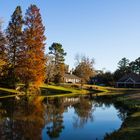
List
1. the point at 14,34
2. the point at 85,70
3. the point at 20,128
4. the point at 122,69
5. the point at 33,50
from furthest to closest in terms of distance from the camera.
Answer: the point at 122,69 < the point at 85,70 < the point at 14,34 < the point at 33,50 < the point at 20,128

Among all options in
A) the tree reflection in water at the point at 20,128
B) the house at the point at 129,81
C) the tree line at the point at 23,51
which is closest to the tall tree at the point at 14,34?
the tree line at the point at 23,51

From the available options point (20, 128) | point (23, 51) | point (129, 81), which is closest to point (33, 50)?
point (23, 51)

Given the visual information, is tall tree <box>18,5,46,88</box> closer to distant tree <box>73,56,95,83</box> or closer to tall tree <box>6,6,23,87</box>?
tall tree <box>6,6,23,87</box>

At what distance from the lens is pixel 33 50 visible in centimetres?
6712

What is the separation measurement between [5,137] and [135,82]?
12148 centimetres

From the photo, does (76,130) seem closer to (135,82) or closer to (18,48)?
(18,48)

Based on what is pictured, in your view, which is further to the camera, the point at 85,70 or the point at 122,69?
the point at 122,69

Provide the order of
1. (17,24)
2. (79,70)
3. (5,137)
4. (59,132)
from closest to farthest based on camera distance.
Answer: (5,137) → (59,132) → (17,24) → (79,70)

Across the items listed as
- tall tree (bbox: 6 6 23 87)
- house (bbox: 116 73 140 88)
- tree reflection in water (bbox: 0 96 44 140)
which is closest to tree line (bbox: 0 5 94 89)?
tall tree (bbox: 6 6 23 87)

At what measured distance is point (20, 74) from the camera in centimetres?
6706

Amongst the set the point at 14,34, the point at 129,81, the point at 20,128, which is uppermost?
the point at 14,34

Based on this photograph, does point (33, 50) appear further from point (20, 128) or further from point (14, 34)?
point (20, 128)

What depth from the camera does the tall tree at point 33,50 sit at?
66.3 m

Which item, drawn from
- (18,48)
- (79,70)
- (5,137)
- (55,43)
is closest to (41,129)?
(5,137)
